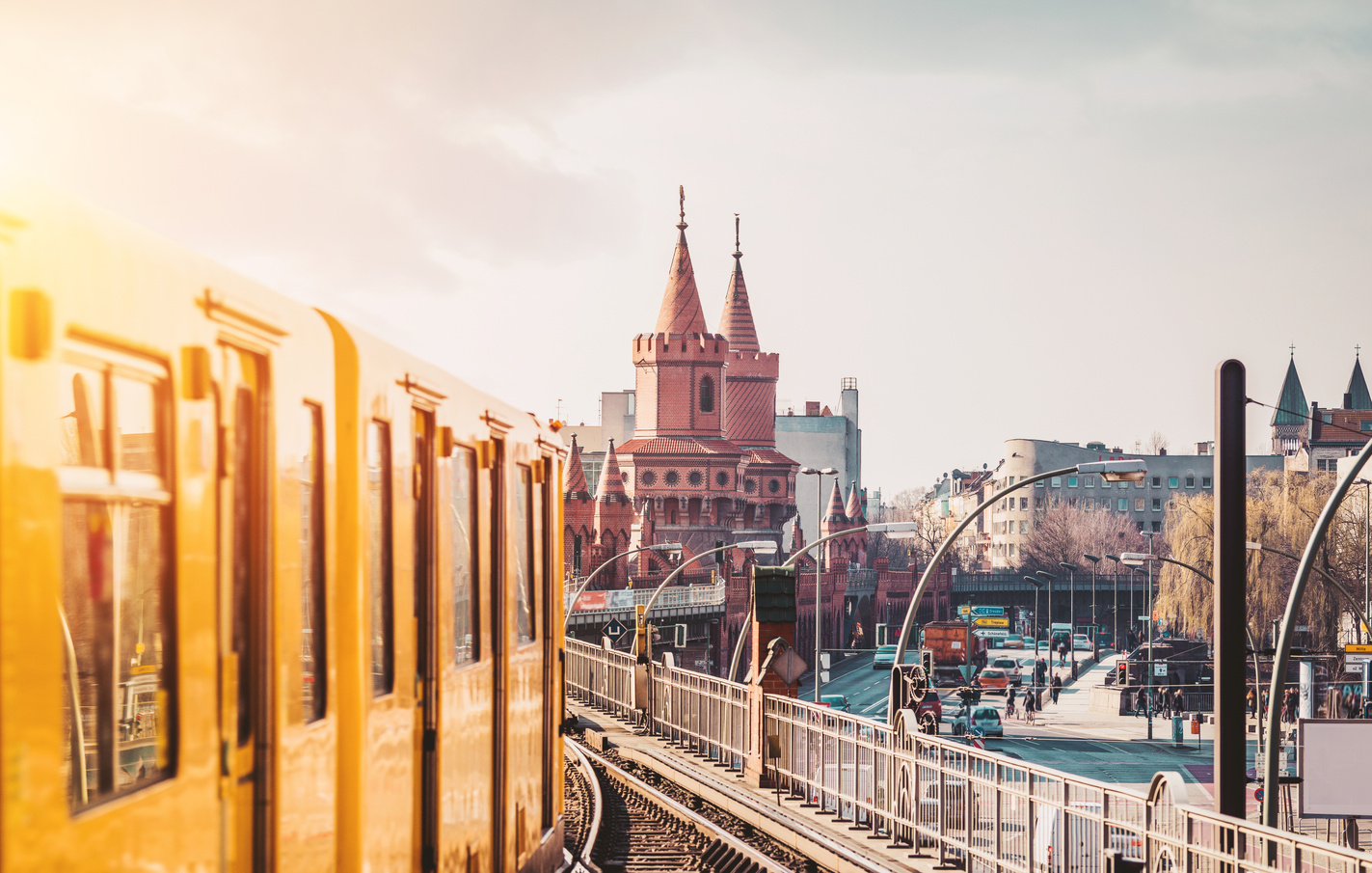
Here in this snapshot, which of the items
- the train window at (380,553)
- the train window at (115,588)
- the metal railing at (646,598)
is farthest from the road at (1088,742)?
the train window at (115,588)

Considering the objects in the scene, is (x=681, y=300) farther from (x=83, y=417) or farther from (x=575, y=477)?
(x=83, y=417)

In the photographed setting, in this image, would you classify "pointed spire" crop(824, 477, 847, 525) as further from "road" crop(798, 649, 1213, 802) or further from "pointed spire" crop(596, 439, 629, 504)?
"road" crop(798, 649, 1213, 802)

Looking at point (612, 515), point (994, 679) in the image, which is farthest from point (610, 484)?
point (994, 679)

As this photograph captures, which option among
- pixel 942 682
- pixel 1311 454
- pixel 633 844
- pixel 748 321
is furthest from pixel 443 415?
pixel 1311 454

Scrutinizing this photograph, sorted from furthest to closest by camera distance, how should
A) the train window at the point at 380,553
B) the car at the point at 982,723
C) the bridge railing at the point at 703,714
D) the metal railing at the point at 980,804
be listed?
the car at the point at 982,723, the bridge railing at the point at 703,714, the metal railing at the point at 980,804, the train window at the point at 380,553

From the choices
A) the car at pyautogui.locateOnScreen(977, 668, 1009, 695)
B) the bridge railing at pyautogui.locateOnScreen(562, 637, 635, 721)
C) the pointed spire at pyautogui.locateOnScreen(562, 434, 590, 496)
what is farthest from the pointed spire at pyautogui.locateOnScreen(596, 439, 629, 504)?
the bridge railing at pyautogui.locateOnScreen(562, 637, 635, 721)

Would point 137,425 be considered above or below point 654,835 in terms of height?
above

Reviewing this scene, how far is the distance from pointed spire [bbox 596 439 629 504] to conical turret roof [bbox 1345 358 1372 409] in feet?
299

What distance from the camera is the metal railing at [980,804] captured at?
8430 millimetres

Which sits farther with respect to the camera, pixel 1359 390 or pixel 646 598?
pixel 1359 390

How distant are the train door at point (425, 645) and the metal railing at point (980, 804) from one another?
4.21 meters

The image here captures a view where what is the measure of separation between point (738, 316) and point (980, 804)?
120 m

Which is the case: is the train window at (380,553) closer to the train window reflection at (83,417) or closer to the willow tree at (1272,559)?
the train window reflection at (83,417)

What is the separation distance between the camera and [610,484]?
9144 centimetres
